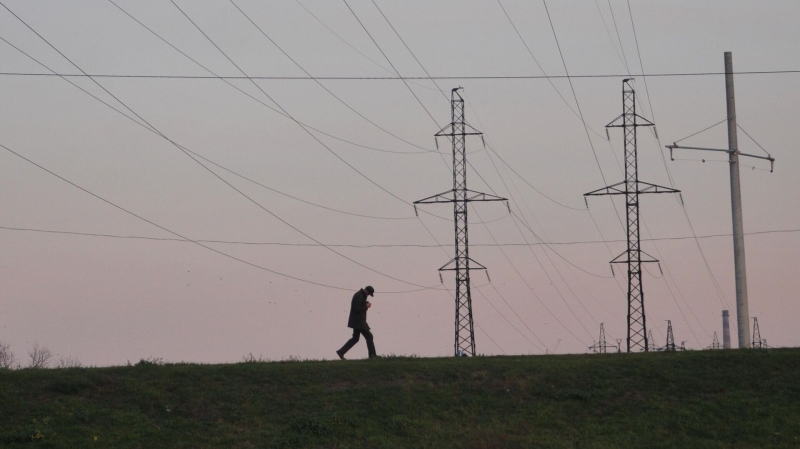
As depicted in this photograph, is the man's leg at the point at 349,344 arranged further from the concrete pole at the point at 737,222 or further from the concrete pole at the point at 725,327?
the concrete pole at the point at 725,327

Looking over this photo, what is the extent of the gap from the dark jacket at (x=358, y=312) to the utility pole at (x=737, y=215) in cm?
1137

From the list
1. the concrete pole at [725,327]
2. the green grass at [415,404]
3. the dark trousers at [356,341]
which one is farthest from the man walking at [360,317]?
the concrete pole at [725,327]

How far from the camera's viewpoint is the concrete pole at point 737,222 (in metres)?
32.0

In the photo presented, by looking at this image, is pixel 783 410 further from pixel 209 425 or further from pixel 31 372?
pixel 31 372

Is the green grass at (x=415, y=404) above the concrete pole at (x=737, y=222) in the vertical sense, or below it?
below

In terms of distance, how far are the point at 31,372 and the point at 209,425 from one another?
4798 millimetres

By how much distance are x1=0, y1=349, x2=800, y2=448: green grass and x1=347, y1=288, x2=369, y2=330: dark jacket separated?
240 cm

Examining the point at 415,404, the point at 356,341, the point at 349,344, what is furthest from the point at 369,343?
the point at 415,404

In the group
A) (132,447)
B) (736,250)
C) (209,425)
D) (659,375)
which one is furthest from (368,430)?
(736,250)

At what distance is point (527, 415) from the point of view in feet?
72.8

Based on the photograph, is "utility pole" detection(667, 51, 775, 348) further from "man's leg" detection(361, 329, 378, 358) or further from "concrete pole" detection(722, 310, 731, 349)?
"concrete pole" detection(722, 310, 731, 349)

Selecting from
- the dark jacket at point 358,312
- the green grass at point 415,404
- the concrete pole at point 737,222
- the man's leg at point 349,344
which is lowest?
the green grass at point 415,404

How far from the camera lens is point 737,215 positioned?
3353 centimetres

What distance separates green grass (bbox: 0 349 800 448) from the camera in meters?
20.6
